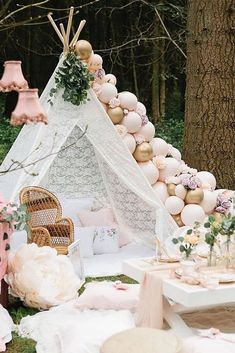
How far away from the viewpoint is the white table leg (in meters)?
3.57

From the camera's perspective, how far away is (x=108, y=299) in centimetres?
397

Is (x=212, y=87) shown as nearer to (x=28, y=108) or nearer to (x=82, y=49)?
(x=82, y=49)

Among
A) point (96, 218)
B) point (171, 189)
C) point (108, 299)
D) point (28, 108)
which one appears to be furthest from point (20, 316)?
point (171, 189)

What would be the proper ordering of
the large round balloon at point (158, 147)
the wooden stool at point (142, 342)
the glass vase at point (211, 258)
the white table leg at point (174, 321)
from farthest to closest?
the large round balloon at point (158, 147), the glass vase at point (211, 258), the white table leg at point (174, 321), the wooden stool at point (142, 342)

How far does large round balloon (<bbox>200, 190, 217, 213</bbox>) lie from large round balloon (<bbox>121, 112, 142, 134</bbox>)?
0.82m

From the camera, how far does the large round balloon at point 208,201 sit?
5480mm

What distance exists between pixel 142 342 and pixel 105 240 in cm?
276

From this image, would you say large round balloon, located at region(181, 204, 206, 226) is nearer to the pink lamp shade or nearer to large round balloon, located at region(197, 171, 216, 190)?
large round balloon, located at region(197, 171, 216, 190)

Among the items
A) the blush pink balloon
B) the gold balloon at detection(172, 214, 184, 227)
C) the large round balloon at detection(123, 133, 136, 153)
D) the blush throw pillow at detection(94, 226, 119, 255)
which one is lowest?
the blush throw pillow at detection(94, 226, 119, 255)

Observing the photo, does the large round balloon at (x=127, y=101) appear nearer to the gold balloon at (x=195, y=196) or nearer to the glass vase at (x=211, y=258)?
the gold balloon at (x=195, y=196)

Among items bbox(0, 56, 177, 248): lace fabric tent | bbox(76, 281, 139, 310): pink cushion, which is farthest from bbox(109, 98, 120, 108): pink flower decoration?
bbox(76, 281, 139, 310): pink cushion

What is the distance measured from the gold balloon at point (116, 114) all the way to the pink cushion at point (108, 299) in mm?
1840

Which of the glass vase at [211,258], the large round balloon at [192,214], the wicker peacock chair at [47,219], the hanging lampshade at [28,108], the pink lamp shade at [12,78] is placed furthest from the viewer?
the large round balloon at [192,214]

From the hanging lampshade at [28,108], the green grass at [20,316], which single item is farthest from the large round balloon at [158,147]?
the hanging lampshade at [28,108]
